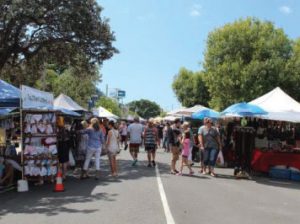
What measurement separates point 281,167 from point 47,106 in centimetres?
826

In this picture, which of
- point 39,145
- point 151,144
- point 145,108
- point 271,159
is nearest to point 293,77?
point 271,159

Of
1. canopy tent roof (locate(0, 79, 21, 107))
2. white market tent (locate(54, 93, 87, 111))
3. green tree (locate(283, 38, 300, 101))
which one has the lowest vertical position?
canopy tent roof (locate(0, 79, 21, 107))

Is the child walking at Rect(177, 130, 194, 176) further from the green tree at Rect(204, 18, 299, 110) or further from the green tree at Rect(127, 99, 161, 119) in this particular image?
the green tree at Rect(127, 99, 161, 119)

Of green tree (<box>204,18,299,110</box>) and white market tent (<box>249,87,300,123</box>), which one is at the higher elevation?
green tree (<box>204,18,299,110</box>)

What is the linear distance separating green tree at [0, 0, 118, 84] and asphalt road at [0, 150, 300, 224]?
922cm

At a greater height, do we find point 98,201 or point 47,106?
point 47,106

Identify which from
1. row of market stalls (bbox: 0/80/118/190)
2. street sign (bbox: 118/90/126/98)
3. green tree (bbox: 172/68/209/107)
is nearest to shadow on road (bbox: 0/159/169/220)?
row of market stalls (bbox: 0/80/118/190)

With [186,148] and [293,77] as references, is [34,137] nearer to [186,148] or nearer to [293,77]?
[186,148]

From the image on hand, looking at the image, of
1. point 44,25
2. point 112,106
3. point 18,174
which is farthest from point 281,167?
point 112,106

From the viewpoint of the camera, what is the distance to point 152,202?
10703mm

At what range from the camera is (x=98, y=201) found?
10867mm

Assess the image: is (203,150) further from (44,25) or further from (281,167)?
(44,25)

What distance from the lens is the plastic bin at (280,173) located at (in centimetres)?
1703

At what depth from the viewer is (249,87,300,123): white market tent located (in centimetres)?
1792
